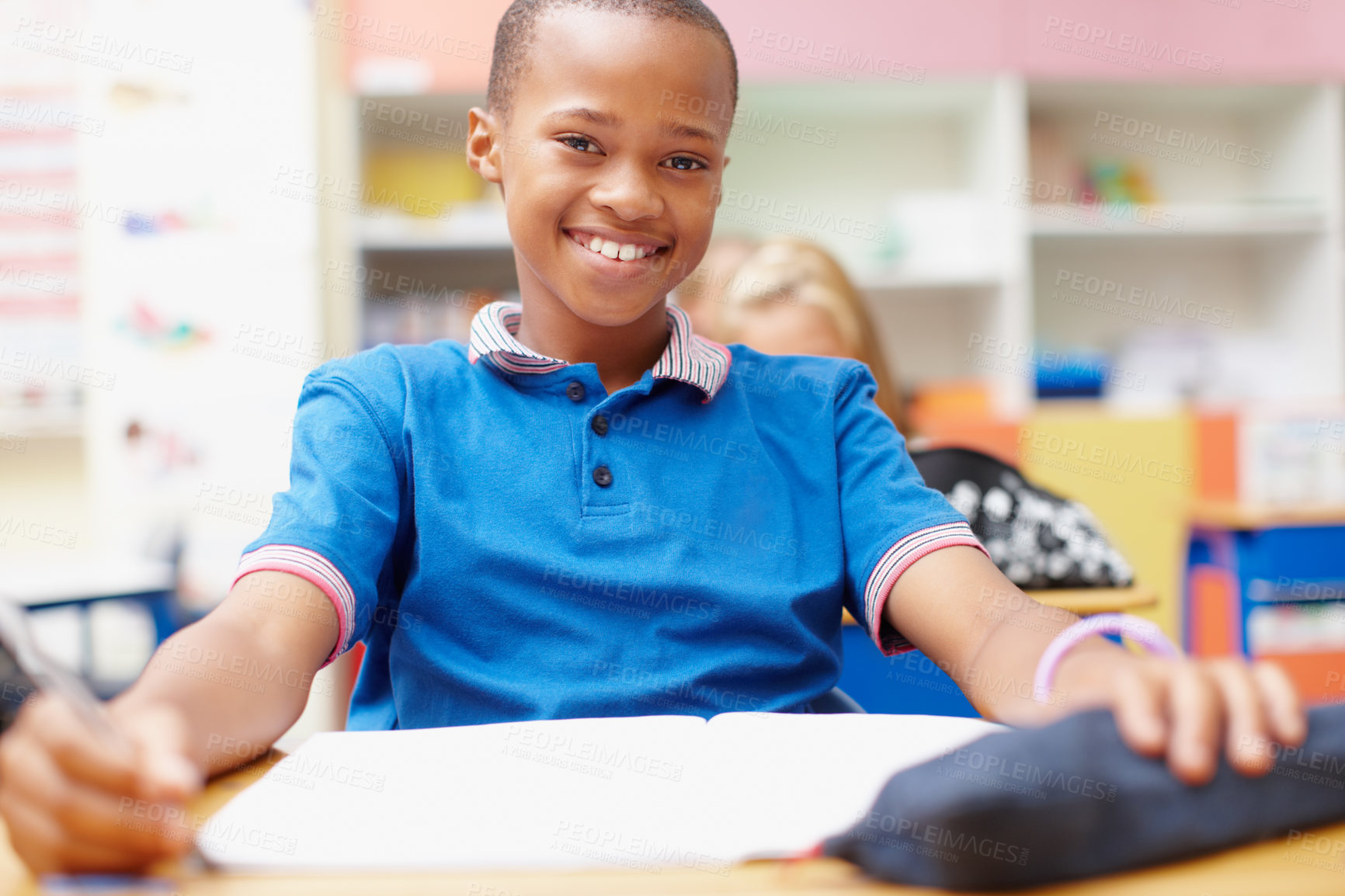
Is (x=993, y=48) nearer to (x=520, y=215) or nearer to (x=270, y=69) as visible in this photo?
(x=270, y=69)

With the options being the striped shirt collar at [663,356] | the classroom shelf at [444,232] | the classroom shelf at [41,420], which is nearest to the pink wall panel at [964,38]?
the classroom shelf at [444,232]

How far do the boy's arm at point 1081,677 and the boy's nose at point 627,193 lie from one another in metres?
0.36

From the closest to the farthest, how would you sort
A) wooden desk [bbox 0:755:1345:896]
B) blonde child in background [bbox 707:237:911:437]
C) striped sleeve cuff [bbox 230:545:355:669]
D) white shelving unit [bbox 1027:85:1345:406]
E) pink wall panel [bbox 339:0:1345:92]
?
wooden desk [bbox 0:755:1345:896], striped sleeve cuff [bbox 230:545:355:669], blonde child in background [bbox 707:237:911:437], pink wall panel [bbox 339:0:1345:92], white shelving unit [bbox 1027:85:1345:406]

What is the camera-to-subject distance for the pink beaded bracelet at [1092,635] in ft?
1.64

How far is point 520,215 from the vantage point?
0.88 meters

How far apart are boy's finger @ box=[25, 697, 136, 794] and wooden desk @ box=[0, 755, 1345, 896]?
0.13 feet

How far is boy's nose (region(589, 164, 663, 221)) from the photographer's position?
824 millimetres

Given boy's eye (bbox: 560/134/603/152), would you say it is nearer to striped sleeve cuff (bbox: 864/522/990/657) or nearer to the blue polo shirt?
the blue polo shirt

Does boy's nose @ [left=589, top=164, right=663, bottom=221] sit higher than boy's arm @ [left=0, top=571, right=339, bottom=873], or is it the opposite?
boy's nose @ [left=589, top=164, right=663, bottom=221]

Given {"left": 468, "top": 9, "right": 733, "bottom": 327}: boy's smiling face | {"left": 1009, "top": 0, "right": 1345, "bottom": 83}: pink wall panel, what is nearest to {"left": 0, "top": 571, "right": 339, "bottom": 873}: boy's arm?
{"left": 468, "top": 9, "right": 733, "bottom": 327}: boy's smiling face

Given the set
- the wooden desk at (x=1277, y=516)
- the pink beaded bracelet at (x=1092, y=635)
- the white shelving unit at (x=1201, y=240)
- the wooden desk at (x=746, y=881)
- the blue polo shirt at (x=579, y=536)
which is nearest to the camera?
the wooden desk at (x=746, y=881)

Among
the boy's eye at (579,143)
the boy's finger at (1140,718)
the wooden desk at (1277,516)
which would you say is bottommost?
the wooden desk at (1277,516)

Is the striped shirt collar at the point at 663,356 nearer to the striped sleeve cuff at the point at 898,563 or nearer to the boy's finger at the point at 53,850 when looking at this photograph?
the striped sleeve cuff at the point at 898,563

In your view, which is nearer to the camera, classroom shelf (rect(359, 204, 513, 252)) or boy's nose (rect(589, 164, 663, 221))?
boy's nose (rect(589, 164, 663, 221))
